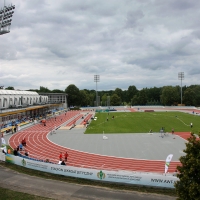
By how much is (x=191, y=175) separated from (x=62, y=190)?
284 inches

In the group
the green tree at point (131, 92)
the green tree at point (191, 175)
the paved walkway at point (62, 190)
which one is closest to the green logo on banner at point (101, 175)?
the paved walkway at point (62, 190)

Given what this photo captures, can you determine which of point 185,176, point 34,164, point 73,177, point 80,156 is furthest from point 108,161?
point 185,176

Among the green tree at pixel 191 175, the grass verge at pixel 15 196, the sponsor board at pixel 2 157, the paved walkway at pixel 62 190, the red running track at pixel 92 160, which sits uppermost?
the green tree at pixel 191 175

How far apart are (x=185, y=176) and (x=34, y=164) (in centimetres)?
1099

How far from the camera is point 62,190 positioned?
12547 mm

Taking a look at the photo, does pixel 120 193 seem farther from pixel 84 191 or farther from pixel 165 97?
pixel 165 97

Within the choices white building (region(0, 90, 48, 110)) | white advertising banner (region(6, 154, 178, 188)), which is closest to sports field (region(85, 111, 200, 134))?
white advertising banner (region(6, 154, 178, 188))

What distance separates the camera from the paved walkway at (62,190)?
1171 cm

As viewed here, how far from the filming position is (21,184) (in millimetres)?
13336

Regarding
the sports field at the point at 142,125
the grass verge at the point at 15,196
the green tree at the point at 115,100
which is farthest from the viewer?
the green tree at the point at 115,100

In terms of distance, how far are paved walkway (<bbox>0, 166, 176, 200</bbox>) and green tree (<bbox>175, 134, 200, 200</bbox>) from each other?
3.25 metres

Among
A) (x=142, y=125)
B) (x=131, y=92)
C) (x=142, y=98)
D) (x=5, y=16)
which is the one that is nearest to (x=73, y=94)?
(x=142, y=98)

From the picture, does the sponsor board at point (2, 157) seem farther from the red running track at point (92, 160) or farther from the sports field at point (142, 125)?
the sports field at point (142, 125)

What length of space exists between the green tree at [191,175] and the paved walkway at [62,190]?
3.25 meters
